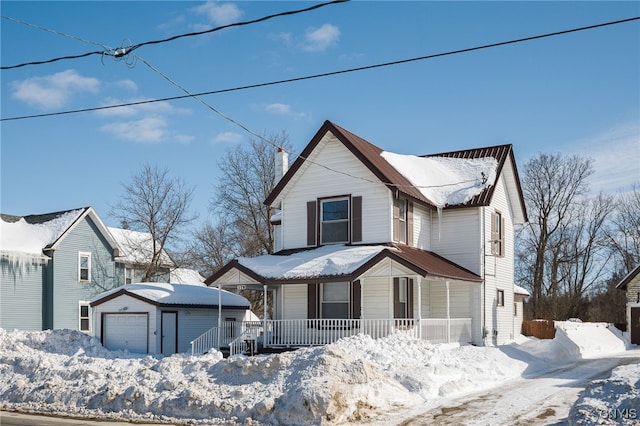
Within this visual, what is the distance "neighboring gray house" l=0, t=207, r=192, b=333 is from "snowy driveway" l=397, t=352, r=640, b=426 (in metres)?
26.3

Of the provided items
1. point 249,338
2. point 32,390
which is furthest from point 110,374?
point 249,338

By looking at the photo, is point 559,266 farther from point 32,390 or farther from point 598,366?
point 32,390

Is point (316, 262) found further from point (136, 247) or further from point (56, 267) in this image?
point (136, 247)

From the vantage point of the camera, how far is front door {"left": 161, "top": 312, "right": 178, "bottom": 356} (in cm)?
2908

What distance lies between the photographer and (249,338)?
86.3 ft

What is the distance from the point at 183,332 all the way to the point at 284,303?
492 centimetres

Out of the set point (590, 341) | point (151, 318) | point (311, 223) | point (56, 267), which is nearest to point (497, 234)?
point (590, 341)

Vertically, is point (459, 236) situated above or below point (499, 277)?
above

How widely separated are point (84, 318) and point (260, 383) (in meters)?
25.1

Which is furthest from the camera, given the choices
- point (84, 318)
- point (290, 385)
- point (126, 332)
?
point (84, 318)

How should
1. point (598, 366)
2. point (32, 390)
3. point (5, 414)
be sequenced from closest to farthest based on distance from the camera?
point (5, 414) < point (32, 390) < point (598, 366)

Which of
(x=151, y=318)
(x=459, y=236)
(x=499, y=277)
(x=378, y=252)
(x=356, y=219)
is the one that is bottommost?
(x=151, y=318)

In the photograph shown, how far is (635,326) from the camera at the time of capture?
36.9m

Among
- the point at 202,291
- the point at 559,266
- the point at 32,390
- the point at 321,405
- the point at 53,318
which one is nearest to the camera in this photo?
the point at 321,405
